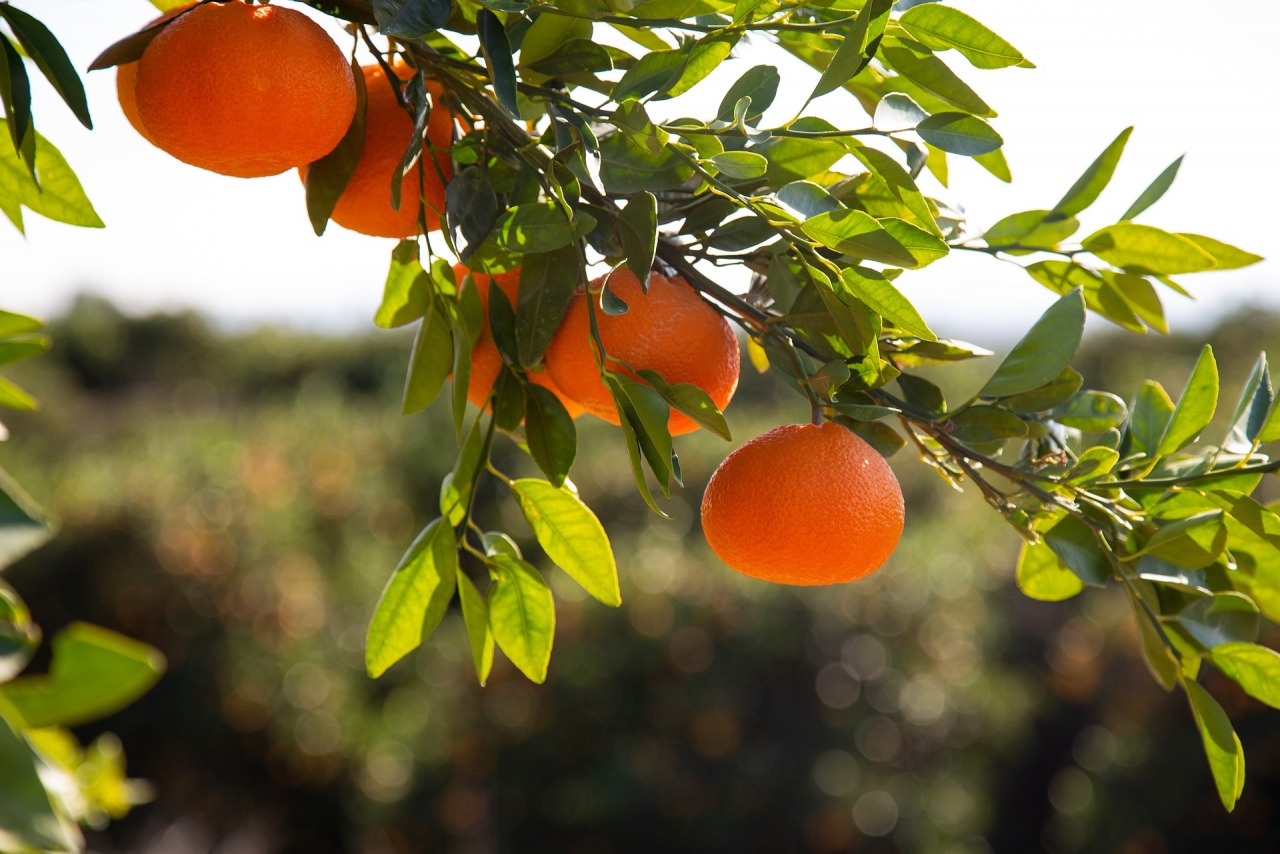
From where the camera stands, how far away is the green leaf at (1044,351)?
510mm

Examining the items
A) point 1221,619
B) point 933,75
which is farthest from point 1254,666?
point 933,75

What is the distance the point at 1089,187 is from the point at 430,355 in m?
0.39

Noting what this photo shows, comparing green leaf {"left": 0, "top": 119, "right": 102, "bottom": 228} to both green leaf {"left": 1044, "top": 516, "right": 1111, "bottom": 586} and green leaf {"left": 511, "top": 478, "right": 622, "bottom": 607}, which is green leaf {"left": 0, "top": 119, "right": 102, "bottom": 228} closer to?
green leaf {"left": 511, "top": 478, "right": 622, "bottom": 607}

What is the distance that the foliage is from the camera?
47 cm

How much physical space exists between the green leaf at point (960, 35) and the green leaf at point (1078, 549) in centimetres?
24

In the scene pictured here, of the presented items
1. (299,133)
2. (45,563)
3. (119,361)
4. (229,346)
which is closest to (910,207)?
(299,133)

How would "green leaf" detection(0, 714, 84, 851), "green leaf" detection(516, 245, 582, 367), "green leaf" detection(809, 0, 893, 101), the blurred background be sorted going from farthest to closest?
the blurred background < "green leaf" detection(516, 245, 582, 367) < "green leaf" detection(809, 0, 893, 101) < "green leaf" detection(0, 714, 84, 851)

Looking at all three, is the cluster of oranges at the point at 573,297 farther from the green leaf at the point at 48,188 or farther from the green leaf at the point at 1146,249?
the green leaf at the point at 1146,249

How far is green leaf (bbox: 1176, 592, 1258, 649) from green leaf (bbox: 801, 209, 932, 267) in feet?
0.88

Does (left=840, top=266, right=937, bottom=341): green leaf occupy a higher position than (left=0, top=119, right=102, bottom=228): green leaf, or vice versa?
(left=840, top=266, right=937, bottom=341): green leaf

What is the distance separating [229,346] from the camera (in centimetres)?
767

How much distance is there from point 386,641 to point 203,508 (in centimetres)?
250

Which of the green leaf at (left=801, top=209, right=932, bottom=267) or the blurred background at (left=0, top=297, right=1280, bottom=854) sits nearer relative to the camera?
the green leaf at (left=801, top=209, right=932, bottom=267)

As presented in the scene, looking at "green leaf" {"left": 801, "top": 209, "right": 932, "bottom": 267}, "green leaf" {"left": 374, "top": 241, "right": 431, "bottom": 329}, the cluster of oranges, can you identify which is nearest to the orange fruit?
the cluster of oranges
